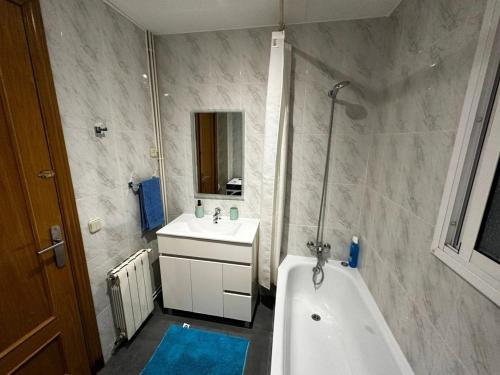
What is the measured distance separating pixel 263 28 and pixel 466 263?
181 centimetres

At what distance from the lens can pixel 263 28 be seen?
159 centimetres

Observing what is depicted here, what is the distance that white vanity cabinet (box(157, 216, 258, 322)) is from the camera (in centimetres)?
160

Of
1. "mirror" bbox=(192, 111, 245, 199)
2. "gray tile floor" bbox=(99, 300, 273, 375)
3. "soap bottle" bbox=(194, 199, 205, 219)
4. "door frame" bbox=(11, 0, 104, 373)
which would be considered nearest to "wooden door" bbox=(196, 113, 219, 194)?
"mirror" bbox=(192, 111, 245, 199)

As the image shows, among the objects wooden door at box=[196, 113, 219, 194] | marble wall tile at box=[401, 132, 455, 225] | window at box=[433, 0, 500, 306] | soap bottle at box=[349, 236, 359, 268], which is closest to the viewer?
window at box=[433, 0, 500, 306]

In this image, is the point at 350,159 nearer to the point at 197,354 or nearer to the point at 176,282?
the point at 176,282

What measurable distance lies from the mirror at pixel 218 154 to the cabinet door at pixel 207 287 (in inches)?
24.2

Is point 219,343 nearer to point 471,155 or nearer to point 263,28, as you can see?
point 471,155

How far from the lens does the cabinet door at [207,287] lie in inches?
65.2

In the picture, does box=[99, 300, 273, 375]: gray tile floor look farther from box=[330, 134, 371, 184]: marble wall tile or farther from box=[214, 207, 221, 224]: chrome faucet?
box=[330, 134, 371, 184]: marble wall tile

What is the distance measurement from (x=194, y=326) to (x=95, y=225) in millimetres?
1155

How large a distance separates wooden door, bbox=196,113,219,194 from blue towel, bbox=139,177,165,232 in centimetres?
37

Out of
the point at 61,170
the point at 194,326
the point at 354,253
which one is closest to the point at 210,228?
the point at 194,326

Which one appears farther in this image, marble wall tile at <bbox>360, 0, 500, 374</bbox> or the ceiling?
the ceiling

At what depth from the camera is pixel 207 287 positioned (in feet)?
5.59
